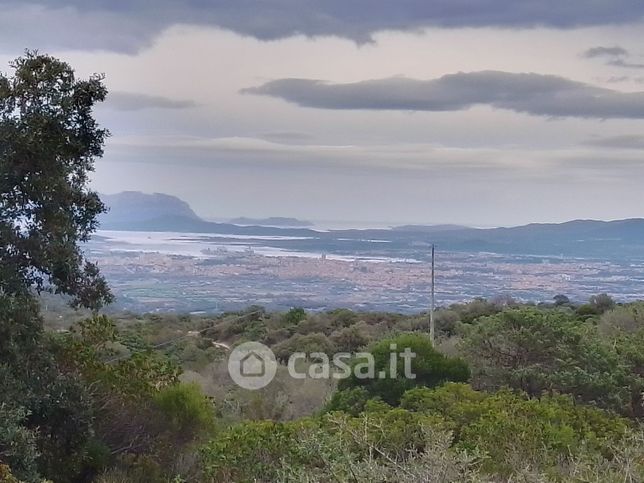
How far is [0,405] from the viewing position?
9.20 metres

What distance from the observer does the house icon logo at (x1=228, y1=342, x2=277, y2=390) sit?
22.3 meters

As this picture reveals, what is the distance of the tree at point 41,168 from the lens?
952 cm

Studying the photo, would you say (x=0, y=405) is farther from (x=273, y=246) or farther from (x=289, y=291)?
(x=273, y=246)

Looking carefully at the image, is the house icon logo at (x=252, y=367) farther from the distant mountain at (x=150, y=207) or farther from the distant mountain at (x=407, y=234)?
the distant mountain at (x=150, y=207)

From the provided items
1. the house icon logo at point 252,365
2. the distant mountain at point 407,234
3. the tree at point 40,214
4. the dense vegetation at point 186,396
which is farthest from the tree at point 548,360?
the distant mountain at point 407,234

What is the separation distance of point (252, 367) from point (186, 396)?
11000 mm

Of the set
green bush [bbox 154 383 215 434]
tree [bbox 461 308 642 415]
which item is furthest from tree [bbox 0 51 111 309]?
tree [bbox 461 308 642 415]

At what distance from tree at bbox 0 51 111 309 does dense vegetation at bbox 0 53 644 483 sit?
2 cm

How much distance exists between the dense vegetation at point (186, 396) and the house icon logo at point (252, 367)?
3844 millimetres

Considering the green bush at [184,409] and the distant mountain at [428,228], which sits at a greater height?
the distant mountain at [428,228]

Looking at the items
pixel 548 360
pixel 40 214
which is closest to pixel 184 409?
pixel 40 214

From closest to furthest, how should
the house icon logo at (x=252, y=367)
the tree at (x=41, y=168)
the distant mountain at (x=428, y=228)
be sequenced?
the tree at (x=41, y=168), the house icon logo at (x=252, y=367), the distant mountain at (x=428, y=228)

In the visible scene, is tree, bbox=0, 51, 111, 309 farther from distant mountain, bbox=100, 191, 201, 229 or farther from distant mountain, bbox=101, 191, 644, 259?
distant mountain, bbox=100, 191, 201, 229

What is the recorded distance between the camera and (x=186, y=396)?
13.0 m
